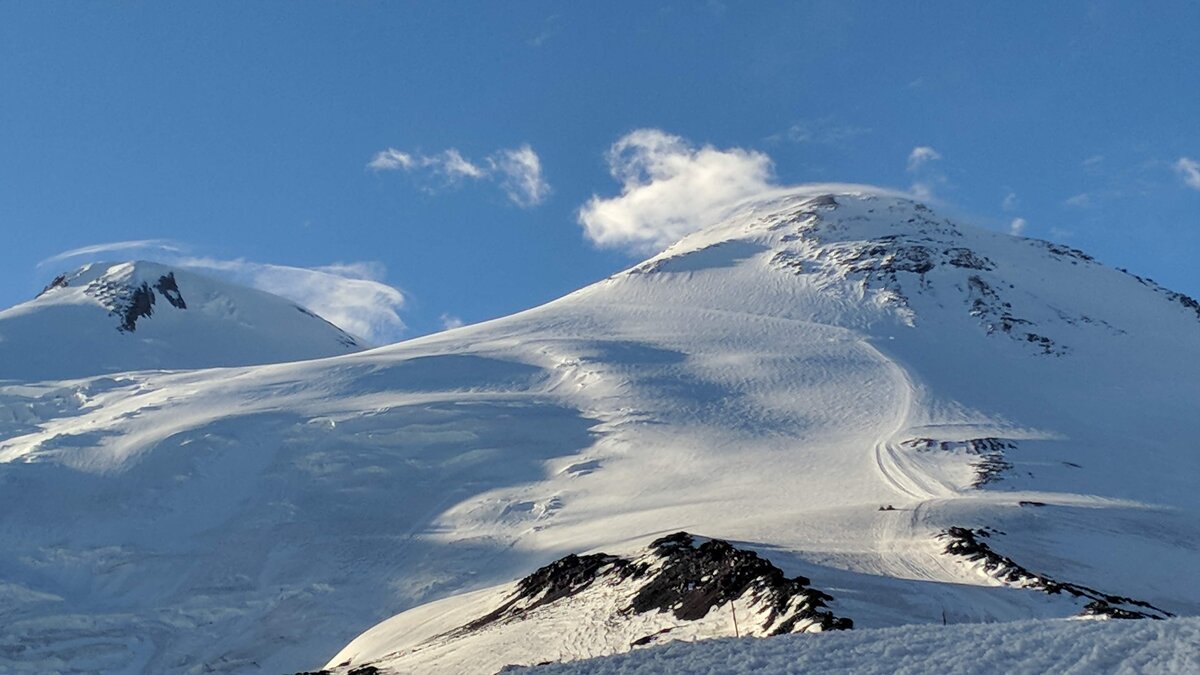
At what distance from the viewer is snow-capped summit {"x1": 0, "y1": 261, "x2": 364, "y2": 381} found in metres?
84.8

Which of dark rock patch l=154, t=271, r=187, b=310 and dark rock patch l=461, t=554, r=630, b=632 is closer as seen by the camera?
dark rock patch l=461, t=554, r=630, b=632

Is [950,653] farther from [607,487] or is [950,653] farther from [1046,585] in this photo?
[607,487]

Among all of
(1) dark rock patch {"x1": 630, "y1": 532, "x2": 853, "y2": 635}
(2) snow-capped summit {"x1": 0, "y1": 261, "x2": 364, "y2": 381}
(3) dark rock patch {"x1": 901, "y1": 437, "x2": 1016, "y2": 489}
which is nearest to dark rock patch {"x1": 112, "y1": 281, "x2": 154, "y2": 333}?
(2) snow-capped summit {"x1": 0, "y1": 261, "x2": 364, "y2": 381}

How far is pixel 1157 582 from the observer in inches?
1267

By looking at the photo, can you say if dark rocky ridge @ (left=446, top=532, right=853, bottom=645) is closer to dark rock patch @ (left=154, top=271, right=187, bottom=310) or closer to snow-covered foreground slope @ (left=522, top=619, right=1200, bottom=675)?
snow-covered foreground slope @ (left=522, top=619, right=1200, bottom=675)

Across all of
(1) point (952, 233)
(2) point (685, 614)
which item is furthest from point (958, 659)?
(1) point (952, 233)

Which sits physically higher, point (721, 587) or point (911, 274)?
point (911, 274)

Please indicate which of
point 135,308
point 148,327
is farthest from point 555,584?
point 135,308

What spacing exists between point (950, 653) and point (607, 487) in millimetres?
41394

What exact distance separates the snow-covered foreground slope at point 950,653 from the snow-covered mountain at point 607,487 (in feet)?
29.0

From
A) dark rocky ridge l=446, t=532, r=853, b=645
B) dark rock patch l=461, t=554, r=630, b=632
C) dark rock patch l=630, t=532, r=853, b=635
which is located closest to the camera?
dark rock patch l=630, t=532, r=853, b=635

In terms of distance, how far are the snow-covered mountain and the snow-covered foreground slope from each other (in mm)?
8828

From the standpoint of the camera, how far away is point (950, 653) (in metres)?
11.6

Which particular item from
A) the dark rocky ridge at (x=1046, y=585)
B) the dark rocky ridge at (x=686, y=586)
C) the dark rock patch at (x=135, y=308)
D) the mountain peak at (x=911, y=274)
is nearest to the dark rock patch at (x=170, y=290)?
the dark rock patch at (x=135, y=308)
